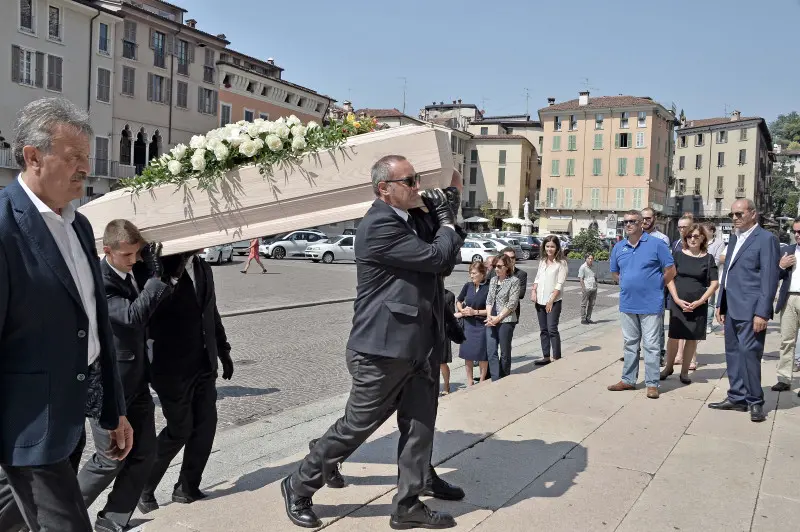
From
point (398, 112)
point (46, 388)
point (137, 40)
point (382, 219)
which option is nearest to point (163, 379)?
point (382, 219)

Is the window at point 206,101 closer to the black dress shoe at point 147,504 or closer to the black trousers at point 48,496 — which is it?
the black dress shoe at point 147,504

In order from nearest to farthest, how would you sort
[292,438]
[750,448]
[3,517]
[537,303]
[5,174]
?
[3,517] → [750,448] → [292,438] → [537,303] → [5,174]

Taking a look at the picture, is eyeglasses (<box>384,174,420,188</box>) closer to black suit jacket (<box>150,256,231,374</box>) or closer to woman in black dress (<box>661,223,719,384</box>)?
black suit jacket (<box>150,256,231,374</box>)

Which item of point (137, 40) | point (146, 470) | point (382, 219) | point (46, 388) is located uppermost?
point (137, 40)

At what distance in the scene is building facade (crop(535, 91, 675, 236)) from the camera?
73875mm

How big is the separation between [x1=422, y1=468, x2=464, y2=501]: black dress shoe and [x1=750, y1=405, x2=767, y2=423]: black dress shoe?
3435 mm

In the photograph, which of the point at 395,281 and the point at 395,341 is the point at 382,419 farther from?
the point at 395,281

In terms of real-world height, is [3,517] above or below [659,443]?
above

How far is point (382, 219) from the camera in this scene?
382 centimetres

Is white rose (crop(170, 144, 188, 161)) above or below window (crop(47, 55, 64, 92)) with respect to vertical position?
below

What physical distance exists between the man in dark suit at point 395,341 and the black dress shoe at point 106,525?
2.82 feet

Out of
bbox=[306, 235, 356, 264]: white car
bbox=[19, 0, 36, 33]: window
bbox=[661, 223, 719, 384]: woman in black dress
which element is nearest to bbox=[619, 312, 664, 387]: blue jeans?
bbox=[661, 223, 719, 384]: woman in black dress

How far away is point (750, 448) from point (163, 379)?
13.9 feet

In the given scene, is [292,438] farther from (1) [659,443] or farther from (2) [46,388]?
(2) [46,388]
